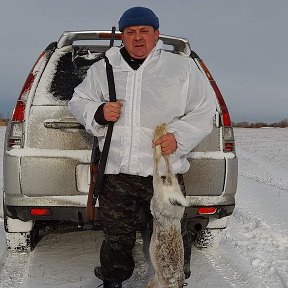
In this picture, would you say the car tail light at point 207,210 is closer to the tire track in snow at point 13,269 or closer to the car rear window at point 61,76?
the car rear window at point 61,76

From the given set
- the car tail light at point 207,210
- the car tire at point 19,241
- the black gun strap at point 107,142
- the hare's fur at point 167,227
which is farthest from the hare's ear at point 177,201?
the car tire at point 19,241

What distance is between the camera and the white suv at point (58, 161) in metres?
3.66

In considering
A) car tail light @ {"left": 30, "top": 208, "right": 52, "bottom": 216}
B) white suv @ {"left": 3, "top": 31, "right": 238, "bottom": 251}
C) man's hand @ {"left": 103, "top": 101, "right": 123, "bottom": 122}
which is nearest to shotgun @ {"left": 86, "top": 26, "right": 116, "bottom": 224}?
man's hand @ {"left": 103, "top": 101, "right": 123, "bottom": 122}

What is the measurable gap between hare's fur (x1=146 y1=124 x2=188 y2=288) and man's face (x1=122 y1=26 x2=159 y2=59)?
533 mm

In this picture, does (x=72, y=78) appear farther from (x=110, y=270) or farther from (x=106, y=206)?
(x=110, y=270)

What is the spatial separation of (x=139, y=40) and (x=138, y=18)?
0.14m

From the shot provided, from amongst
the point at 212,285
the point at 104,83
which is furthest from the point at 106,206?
the point at 212,285

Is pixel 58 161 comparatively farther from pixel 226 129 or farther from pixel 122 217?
pixel 226 129

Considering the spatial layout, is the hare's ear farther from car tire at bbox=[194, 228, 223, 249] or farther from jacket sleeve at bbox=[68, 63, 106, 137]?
car tire at bbox=[194, 228, 223, 249]

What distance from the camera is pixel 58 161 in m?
3.67

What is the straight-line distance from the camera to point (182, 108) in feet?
10.0

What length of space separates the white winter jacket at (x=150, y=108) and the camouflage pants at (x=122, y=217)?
13 cm

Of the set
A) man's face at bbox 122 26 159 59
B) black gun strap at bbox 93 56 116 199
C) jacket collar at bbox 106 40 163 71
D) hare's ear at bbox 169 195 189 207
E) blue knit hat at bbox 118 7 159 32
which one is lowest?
hare's ear at bbox 169 195 189 207

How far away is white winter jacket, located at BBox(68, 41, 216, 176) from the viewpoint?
9.75 ft
